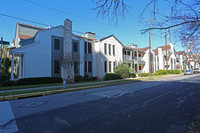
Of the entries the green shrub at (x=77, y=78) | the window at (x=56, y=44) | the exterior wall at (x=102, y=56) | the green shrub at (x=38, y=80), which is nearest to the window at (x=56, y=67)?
the green shrub at (x=38, y=80)

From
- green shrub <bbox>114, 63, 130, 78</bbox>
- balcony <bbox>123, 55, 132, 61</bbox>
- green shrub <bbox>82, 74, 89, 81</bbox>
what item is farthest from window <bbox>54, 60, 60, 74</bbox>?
balcony <bbox>123, 55, 132, 61</bbox>

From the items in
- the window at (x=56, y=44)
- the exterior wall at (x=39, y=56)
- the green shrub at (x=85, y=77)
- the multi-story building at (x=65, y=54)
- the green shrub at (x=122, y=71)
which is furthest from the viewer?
the green shrub at (x=122, y=71)

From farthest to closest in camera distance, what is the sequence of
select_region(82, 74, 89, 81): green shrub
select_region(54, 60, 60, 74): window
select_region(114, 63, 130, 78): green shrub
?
select_region(114, 63, 130, 78): green shrub → select_region(82, 74, 89, 81): green shrub → select_region(54, 60, 60, 74): window

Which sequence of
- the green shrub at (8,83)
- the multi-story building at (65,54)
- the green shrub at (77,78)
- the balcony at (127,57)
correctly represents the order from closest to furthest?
the green shrub at (8,83) → the multi-story building at (65,54) → the green shrub at (77,78) → the balcony at (127,57)

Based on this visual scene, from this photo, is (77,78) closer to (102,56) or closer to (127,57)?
(102,56)

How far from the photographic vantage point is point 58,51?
18.1 metres

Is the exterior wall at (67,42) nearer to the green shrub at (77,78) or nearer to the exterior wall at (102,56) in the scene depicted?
the green shrub at (77,78)

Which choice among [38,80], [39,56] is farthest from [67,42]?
[38,80]

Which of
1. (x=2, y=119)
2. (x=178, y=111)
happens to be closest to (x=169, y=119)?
(x=178, y=111)

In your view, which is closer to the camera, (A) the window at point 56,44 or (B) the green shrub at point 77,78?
(A) the window at point 56,44

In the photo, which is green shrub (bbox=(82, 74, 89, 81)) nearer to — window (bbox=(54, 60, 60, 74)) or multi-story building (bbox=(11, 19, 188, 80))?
multi-story building (bbox=(11, 19, 188, 80))

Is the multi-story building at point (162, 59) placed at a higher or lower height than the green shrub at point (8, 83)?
higher

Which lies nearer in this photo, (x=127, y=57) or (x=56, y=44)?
(x=56, y=44)

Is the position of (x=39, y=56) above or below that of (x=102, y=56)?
below
